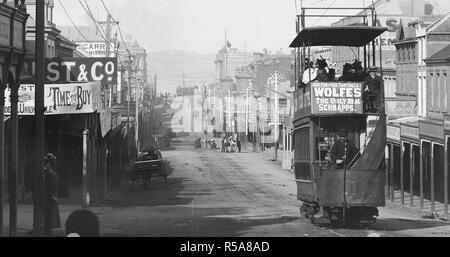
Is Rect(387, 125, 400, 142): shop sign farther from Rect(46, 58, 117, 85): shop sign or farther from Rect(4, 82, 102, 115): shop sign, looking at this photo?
Rect(4, 82, 102, 115): shop sign

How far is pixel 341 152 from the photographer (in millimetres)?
21938

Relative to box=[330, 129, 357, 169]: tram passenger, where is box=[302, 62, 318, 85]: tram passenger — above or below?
above

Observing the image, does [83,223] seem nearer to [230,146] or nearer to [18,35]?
[18,35]

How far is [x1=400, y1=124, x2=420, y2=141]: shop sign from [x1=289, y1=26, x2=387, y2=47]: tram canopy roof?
13.5 metres

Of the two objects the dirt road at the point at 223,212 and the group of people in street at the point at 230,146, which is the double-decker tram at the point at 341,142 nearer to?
the dirt road at the point at 223,212

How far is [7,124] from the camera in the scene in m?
31.0

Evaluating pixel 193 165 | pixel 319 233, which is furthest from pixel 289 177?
pixel 319 233

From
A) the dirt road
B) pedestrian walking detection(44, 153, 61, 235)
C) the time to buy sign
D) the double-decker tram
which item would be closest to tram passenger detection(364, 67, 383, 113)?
the double-decker tram

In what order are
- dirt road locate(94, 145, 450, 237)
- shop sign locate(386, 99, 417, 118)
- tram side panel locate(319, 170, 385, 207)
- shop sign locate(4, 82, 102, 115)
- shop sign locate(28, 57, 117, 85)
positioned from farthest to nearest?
shop sign locate(386, 99, 417, 118), shop sign locate(28, 57, 117, 85), shop sign locate(4, 82, 102, 115), tram side panel locate(319, 170, 385, 207), dirt road locate(94, 145, 450, 237)

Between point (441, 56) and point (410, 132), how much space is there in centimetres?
472

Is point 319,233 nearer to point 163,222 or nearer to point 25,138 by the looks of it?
point 163,222

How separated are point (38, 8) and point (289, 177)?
41.6 m

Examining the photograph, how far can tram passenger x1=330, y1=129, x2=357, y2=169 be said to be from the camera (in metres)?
21.9

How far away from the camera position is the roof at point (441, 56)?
41.4 m
